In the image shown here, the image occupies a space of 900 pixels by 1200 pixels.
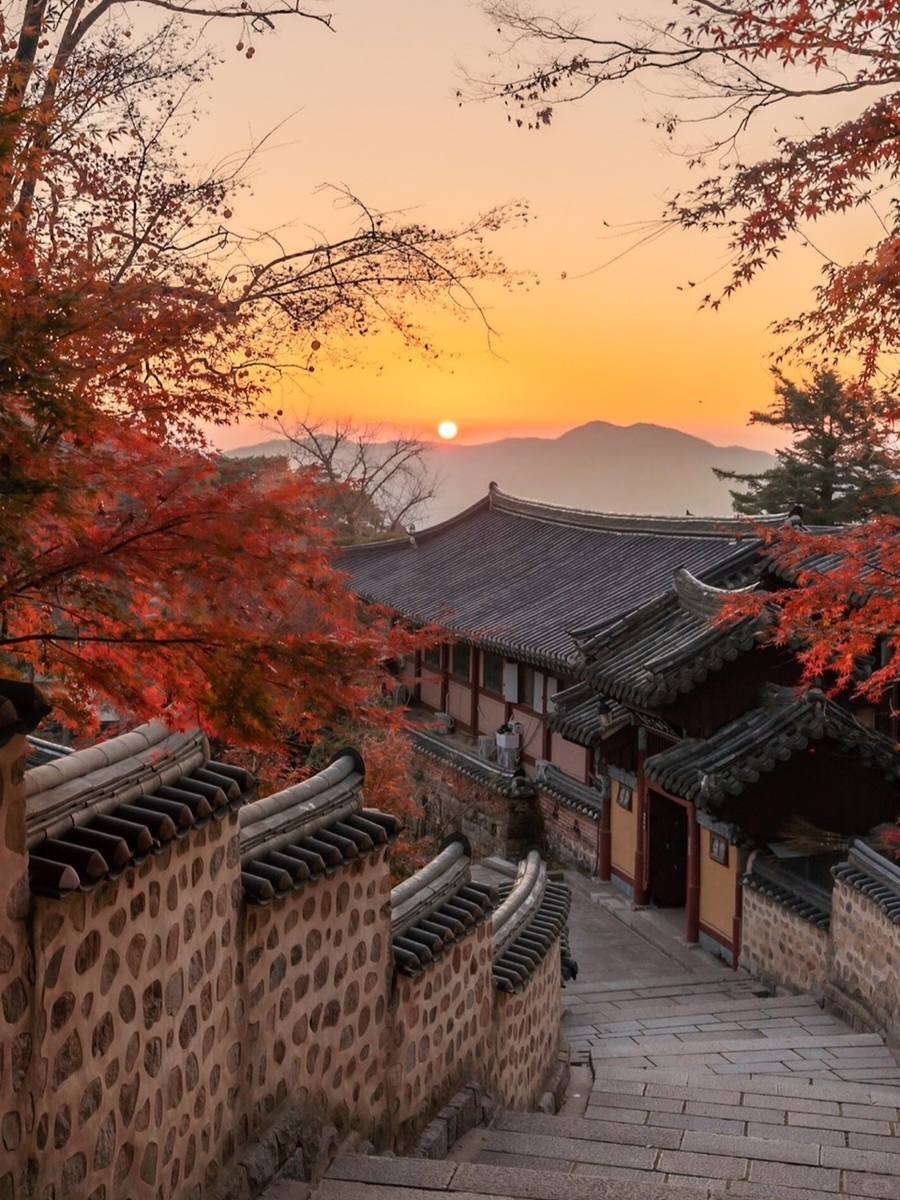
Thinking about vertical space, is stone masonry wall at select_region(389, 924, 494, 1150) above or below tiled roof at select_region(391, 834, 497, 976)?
below

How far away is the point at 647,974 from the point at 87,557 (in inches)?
509

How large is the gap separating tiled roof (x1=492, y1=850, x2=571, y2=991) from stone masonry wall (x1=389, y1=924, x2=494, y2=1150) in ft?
1.74

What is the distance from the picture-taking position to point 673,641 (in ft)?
62.3

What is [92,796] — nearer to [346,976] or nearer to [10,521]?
[10,521]

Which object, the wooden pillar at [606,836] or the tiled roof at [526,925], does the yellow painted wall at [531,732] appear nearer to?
the wooden pillar at [606,836]

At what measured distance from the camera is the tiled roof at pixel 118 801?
4.30 metres

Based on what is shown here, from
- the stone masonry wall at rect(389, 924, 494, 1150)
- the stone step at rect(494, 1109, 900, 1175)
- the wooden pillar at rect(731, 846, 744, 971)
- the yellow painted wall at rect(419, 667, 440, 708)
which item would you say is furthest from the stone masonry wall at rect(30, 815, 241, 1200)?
the yellow painted wall at rect(419, 667, 440, 708)

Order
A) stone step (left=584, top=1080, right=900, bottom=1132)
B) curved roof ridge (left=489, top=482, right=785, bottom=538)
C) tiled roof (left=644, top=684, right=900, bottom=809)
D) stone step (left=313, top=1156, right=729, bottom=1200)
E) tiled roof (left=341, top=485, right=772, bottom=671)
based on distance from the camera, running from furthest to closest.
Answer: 1. tiled roof (left=341, top=485, right=772, bottom=671)
2. curved roof ridge (left=489, top=482, right=785, bottom=538)
3. tiled roof (left=644, top=684, right=900, bottom=809)
4. stone step (left=584, top=1080, right=900, bottom=1132)
5. stone step (left=313, top=1156, right=729, bottom=1200)

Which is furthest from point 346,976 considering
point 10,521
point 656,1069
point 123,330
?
point 656,1069

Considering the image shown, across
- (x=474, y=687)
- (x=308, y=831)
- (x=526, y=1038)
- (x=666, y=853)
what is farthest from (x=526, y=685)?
(x=308, y=831)

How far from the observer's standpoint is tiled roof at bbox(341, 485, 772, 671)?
24.3 meters

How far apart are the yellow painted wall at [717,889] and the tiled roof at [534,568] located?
490cm

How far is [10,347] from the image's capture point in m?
5.27

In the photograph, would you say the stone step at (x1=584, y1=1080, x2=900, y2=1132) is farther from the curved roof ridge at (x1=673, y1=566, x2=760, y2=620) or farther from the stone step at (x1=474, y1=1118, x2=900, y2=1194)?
the curved roof ridge at (x1=673, y1=566, x2=760, y2=620)
